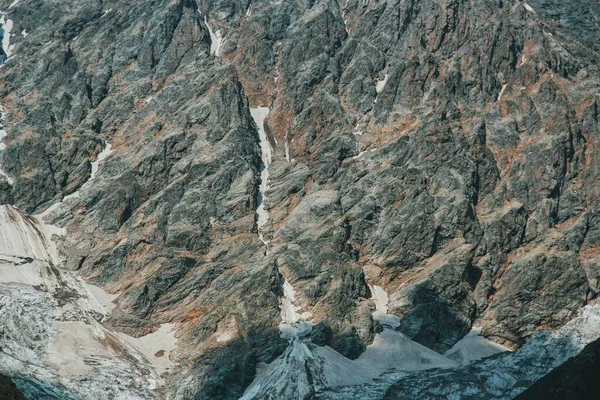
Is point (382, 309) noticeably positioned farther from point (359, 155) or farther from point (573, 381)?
point (359, 155)

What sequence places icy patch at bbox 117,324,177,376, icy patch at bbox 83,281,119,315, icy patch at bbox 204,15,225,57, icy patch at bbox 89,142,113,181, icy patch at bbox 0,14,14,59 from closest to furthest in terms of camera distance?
1. icy patch at bbox 117,324,177,376
2. icy patch at bbox 83,281,119,315
3. icy patch at bbox 89,142,113,181
4. icy patch at bbox 0,14,14,59
5. icy patch at bbox 204,15,225,57

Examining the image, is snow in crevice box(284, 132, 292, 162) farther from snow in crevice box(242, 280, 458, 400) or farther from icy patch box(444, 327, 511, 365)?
icy patch box(444, 327, 511, 365)

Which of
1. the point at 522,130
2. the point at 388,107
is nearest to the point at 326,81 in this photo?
the point at 388,107

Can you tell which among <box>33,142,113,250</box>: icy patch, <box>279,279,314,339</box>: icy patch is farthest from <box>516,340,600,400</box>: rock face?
<box>33,142,113,250</box>: icy patch

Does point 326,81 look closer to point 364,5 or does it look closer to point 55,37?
point 364,5

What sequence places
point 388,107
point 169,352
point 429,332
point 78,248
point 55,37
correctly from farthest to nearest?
point 55,37
point 388,107
point 78,248
point 429,332
point 169,352

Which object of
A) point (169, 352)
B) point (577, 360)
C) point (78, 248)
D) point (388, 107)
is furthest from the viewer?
point (388, 107)

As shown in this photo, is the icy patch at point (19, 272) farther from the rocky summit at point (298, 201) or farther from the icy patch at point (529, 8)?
the icy patch at point (529, 8)
